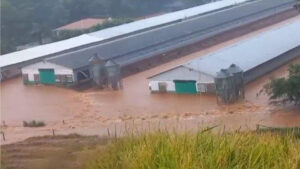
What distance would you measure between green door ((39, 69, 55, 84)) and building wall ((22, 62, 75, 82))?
0.64 ft

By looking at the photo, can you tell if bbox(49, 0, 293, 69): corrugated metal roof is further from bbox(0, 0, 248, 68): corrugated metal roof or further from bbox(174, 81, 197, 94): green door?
bbox(174, 81, 197, 94): green door

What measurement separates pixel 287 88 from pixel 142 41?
44.3 feet

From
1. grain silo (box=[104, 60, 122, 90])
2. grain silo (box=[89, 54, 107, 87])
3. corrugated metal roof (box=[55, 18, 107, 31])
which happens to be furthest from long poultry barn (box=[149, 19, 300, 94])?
corrugated metal roof (box=[55, 18, 107, 31])

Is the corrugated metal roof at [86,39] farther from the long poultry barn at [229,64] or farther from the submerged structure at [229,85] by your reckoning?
the submerged structure at [229,85]

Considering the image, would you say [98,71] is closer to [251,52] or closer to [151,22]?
[251,52]

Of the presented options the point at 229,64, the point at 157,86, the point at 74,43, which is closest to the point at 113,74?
the point at 157,86

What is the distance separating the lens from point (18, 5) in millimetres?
41875

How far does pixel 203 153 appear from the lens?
408cm

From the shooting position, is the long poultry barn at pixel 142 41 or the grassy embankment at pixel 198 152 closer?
the grassy embankment at pixel 198 152

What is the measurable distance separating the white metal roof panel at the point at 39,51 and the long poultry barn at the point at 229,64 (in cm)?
964

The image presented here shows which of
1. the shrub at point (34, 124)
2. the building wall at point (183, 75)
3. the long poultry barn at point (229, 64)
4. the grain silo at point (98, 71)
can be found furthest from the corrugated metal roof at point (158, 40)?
the shrub at point (34, 124)

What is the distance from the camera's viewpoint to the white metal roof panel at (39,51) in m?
28.1

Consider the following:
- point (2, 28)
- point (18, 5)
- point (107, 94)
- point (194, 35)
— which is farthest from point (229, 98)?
point (18, 5)

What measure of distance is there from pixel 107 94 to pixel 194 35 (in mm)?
11465
